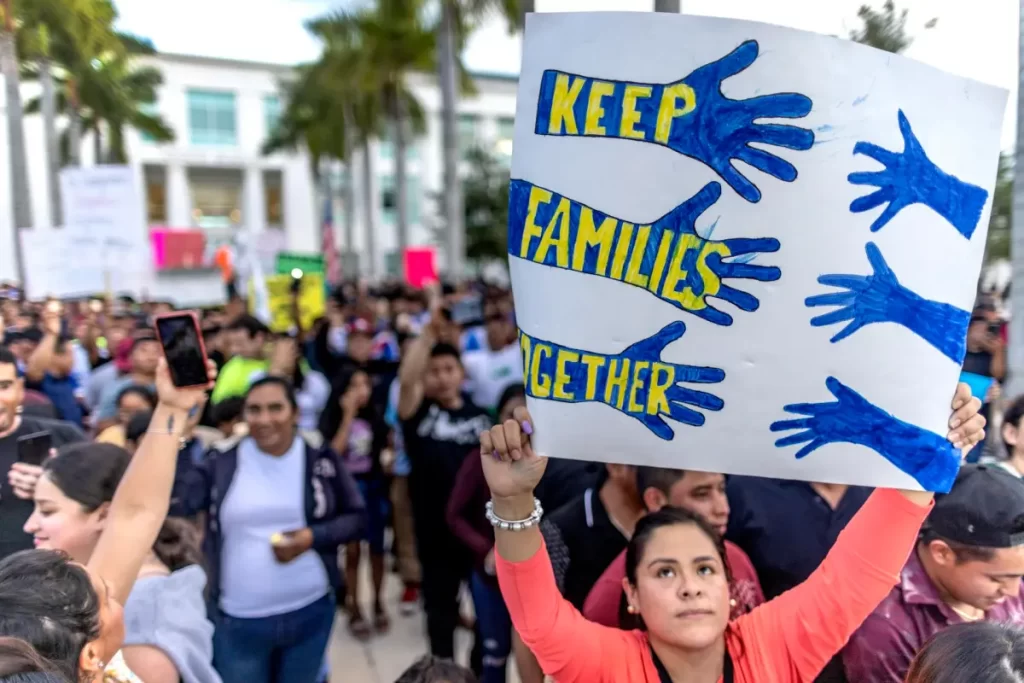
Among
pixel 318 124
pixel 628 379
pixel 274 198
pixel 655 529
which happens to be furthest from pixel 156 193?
pixel 628 379

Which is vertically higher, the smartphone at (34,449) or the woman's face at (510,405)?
the smartphone at (34,449)

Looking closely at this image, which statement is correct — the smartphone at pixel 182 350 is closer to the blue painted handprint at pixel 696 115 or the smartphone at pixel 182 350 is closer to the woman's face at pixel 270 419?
the woman's face at pixel 270 419

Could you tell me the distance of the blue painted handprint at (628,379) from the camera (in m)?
1.45

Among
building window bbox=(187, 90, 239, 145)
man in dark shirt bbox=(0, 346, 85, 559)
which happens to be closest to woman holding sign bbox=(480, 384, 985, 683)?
man in dark shirt bbox=(0, 346, 85, 559)

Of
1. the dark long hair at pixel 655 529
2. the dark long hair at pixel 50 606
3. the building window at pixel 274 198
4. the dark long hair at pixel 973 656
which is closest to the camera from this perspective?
the dark long hair at pixel 973 656

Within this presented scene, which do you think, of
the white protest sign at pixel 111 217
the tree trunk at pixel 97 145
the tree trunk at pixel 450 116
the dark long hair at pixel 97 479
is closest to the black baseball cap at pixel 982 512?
the dark long hair at pixel 97 479

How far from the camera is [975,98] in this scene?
4.34ft

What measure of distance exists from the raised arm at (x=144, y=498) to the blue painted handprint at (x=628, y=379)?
1081mm

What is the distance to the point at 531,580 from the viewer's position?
5.01ft

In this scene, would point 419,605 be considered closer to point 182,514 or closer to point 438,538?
point 438,538

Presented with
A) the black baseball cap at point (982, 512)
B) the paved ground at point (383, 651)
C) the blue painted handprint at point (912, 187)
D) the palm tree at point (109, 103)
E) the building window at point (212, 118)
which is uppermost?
the building window at point (212, 118)

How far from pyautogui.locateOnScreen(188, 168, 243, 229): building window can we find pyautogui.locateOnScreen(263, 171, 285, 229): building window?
1.28 metres

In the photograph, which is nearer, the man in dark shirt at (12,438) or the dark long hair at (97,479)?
the dark long hair at (97,479)

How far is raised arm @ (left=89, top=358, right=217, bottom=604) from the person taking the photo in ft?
5.84
